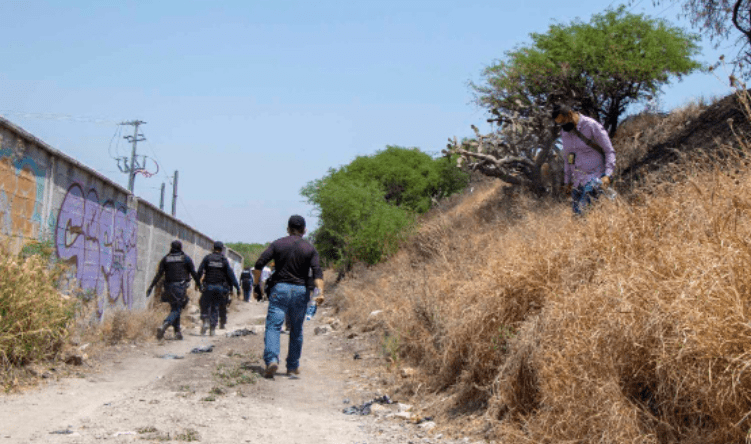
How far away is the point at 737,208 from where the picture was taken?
14.9ft

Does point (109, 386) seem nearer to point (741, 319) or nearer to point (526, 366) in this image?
point (526, 366)

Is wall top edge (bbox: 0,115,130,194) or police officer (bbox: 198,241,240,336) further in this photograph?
police officer (bbox: 198,241,240,336)

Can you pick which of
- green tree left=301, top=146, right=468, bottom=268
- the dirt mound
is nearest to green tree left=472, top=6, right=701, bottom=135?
the dirt mound

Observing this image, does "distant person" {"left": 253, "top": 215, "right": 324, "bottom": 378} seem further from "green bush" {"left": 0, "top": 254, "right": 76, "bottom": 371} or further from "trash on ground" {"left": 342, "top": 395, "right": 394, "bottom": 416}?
"green bush" {"left": 0, "top": 254, "right": 76, "bottom": 371}

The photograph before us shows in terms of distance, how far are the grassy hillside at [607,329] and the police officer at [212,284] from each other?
5968 mm

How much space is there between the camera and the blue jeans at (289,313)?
7418 mm

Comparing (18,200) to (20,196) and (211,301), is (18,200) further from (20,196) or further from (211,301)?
(211,301)

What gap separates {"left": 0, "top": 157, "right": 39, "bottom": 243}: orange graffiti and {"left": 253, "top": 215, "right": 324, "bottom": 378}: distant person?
116 inches

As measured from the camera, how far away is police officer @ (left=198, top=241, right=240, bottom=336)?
12.3 metres

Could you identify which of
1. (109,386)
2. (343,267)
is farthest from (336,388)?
(343,267)

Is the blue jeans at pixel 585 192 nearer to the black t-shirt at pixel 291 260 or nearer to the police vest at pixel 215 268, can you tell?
the black t-shirt at pixel 291 260

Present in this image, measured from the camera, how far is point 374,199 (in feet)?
78.4

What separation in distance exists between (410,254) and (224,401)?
11637mm

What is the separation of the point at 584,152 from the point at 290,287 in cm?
392
